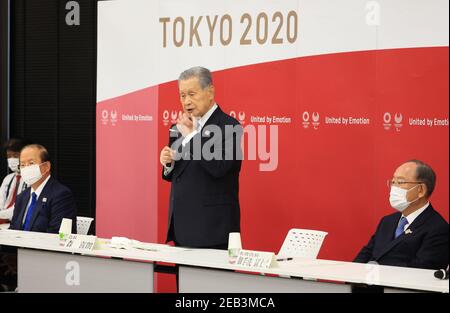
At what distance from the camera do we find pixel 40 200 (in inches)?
221

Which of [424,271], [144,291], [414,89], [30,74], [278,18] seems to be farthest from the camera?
[30,74]

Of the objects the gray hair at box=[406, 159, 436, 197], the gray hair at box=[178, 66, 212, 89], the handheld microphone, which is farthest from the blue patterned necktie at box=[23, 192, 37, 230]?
the handheld microphone

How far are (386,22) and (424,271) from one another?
2.03 m

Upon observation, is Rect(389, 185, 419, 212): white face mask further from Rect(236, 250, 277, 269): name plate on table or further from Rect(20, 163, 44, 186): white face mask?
Rect(20, 163, 44, 186): white face mask

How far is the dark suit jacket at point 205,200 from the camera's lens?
4.96 m

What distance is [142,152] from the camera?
667 centimetres

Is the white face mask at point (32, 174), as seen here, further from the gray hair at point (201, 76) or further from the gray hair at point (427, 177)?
the gray hair at point (427, 177)

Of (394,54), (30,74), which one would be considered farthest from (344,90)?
(30,74)

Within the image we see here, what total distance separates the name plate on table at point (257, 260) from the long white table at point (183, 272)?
4 cm

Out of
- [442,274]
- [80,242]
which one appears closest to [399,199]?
[442,274]

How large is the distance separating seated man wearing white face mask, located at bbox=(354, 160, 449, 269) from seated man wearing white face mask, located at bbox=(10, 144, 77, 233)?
2.13m

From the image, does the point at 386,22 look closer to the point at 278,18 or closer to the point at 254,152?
the point at 278,18

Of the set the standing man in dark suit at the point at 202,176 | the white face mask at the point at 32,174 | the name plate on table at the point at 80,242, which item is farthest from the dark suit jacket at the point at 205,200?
the white face mask at the point at 32,174

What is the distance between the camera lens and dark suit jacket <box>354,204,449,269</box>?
13.6 feet
